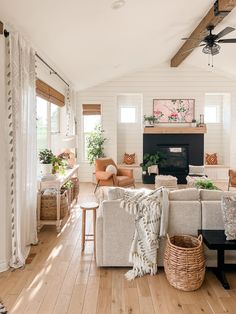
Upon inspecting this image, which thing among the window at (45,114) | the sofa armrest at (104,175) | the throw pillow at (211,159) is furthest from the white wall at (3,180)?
the throw pillow at (211,159)

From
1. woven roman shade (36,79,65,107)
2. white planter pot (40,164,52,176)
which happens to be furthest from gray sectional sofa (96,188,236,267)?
woven roman shade (36,79,65,107)

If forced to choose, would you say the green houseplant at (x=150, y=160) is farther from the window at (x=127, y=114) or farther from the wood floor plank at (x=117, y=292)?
the wood floor plank at (x=117, y=292)

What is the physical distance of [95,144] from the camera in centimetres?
867

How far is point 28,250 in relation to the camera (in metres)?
3.81

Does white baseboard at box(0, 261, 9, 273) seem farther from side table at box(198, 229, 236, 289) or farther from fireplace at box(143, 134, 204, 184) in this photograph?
fireplace at box(143, 134, 204, 184)

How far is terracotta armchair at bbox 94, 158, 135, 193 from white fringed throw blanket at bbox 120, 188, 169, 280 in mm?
3437

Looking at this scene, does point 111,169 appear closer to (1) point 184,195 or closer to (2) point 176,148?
(2) point 176,148

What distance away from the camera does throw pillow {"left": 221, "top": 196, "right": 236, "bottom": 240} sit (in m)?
2.98

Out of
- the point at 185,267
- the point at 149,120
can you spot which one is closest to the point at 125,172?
the point at 149,120

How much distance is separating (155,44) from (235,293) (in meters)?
4.97

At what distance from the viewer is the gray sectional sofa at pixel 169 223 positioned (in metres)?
3.28

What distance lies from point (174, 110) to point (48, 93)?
4.55 m

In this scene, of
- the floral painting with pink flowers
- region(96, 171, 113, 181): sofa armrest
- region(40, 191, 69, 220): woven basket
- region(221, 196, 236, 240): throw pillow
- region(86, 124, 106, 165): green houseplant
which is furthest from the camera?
the floral painting with pink flowers

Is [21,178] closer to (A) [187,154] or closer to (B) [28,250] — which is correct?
(B) [28,250]
